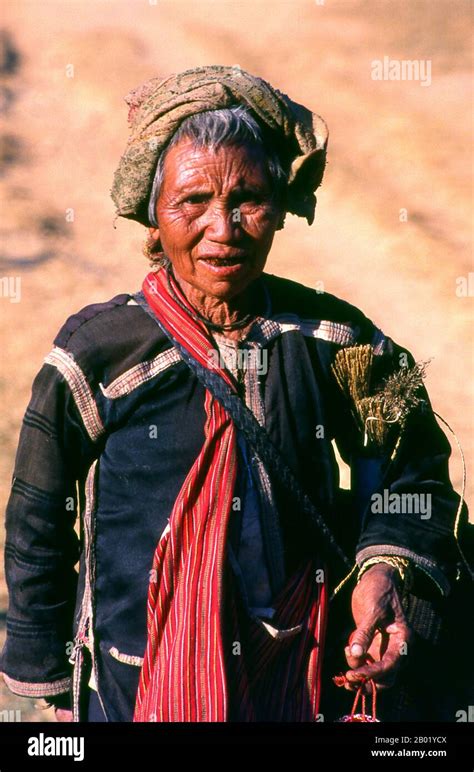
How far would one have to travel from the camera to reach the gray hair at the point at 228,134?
269cm

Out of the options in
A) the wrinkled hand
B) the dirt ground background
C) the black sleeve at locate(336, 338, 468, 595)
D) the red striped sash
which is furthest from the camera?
the dirt ground background

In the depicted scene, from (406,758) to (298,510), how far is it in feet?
2.36

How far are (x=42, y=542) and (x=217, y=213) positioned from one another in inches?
34.7

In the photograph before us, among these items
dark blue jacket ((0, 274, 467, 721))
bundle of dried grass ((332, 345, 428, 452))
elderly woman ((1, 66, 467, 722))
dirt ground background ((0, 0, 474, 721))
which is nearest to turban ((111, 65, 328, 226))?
elderly woman ((1, 66, 467, 722))

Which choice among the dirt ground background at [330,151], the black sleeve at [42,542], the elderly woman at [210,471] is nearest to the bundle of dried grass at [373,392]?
the elderly woman at [210,471]

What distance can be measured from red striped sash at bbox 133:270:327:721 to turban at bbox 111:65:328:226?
0.33 metres

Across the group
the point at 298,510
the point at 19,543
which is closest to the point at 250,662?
the point at 298,510

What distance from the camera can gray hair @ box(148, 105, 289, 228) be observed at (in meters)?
2.69

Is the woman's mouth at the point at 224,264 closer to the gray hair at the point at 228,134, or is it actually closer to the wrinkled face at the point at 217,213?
the wrinkled face at the point at 217,213

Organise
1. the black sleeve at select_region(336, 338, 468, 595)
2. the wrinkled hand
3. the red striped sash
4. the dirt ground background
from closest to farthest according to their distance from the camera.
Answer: the red striped sash
the wrinkled hand
the black sleeve at select_region(336, 338, 468, 595)
the dirt ground background

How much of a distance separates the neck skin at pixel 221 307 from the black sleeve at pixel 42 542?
374 mm

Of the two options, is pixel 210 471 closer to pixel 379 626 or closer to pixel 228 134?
pixel 379 626

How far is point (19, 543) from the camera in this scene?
2842 millimetres

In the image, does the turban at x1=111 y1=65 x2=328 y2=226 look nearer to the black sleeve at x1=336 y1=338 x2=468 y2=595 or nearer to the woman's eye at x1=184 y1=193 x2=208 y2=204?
the woman's eye at x1=184 y1=193 x2=208 y2=204
